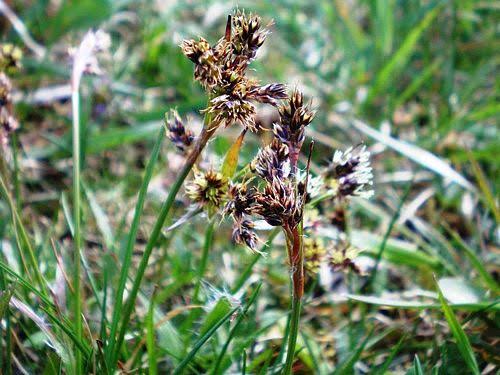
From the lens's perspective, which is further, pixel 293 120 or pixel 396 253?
pixel 396 253

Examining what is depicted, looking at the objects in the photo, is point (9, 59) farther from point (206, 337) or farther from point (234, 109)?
point (206, 337)

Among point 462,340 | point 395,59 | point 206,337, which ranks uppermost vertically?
point 395,59

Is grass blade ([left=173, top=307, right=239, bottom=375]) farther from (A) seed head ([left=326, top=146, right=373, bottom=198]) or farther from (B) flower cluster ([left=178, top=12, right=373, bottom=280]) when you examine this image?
(A) seed head ([left=326, top=146, right=373, bottom=198])

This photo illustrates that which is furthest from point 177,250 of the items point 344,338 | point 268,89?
point 268,89

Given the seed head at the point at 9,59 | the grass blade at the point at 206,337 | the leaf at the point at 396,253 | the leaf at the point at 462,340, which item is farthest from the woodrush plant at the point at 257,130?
the leaf at the point at 396,253

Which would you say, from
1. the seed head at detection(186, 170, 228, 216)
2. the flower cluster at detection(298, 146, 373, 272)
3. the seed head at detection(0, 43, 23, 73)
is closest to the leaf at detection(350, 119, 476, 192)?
the flower cluster at detection(298, 146, 373, 272)

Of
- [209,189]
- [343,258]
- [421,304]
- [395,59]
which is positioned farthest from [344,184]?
[395,59]

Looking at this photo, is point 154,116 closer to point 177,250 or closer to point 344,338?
point 177,250
